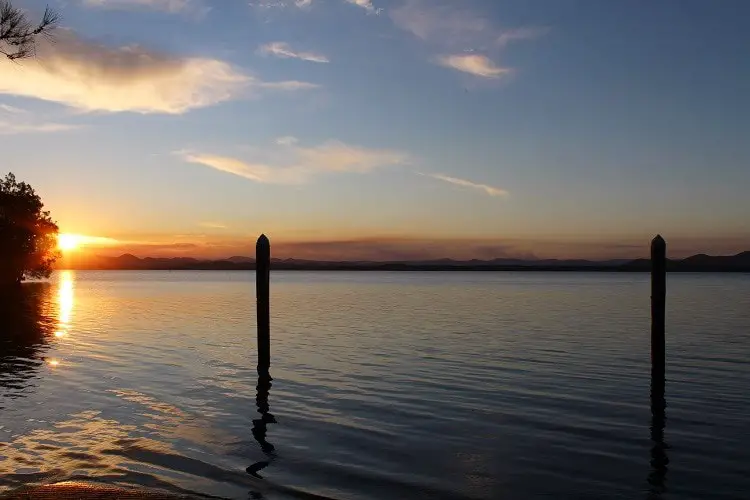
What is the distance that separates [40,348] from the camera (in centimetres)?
3127

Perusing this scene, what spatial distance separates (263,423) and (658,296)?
1403 centimetres

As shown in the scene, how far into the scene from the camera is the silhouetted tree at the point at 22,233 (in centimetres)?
9331

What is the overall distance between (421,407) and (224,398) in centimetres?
618

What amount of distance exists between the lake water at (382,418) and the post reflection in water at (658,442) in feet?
0.23

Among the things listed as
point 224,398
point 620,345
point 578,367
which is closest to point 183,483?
point 224,398

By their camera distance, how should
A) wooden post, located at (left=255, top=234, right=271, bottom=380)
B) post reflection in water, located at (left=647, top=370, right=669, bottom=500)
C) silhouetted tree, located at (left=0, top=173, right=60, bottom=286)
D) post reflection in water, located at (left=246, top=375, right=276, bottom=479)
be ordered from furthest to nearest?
1. silhouetted tree, located at (left=0, top=173, right=60, bottom=286)
2. wooden post, located at (left=255, top=234, right=271, bottom=380)
3. post reflection in water, located at (left=246, top=375, right=276, bottom=479)
4. post reflection in water, located at (left=647, top=370, right=669, bottom=500)

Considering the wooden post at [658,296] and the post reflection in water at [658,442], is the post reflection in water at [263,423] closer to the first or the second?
the post reflection in water at [658,442]

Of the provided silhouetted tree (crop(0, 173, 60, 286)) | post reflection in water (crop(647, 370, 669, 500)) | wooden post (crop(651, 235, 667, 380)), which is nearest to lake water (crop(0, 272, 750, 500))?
post reflection in water (crop(647, 370, 669, 500))

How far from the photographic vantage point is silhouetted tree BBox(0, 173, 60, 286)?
306 feet

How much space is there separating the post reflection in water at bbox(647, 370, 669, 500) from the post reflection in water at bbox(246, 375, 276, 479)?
737 cm

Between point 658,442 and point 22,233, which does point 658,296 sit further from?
point 22,233

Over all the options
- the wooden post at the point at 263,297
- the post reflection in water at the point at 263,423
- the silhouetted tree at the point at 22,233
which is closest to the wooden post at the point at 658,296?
the post reflection in water at the point at 263,423

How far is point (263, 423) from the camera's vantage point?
1658 cm

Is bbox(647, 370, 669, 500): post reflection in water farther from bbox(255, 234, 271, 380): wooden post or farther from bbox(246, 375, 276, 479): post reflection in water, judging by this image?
bbox(255, 234, 271, 380): wooden post
